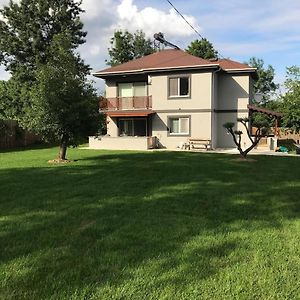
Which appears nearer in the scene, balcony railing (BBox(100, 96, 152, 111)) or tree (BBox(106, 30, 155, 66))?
balcony railing (BBox(100, 96, 152, 111))

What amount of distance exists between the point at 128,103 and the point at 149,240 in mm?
23151

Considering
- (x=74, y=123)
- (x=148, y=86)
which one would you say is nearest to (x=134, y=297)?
(x=74, y=123)

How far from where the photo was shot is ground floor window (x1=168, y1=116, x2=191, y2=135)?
26.6 m

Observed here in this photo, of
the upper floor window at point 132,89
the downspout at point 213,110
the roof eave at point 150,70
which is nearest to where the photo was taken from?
the roof eave at point 150,70

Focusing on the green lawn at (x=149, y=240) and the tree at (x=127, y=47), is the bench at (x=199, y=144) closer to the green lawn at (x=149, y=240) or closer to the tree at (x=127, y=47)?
the green lawn at (x=149, y=240)

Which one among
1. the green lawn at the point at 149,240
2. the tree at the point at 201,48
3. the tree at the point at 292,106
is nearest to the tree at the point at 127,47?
the tree at the point at 201,48

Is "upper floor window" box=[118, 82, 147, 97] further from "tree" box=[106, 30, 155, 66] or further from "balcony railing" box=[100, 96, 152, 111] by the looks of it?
"tree" box=[106, 30, 155, 66]

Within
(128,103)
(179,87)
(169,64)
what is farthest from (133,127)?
(169,64)

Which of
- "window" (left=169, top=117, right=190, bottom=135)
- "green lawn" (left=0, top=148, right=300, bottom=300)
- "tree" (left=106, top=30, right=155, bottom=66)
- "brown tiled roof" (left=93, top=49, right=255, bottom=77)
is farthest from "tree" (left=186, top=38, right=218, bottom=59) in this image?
"green lawn" (left=0, top=148, right=300, bottom=300)

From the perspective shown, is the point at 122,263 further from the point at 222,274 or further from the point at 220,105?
the point at 220,105

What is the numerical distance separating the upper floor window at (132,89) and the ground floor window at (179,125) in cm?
295

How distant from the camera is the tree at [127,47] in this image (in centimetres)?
5241

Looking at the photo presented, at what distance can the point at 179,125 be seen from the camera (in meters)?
26.9

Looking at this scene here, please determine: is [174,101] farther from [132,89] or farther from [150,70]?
[132,89]
